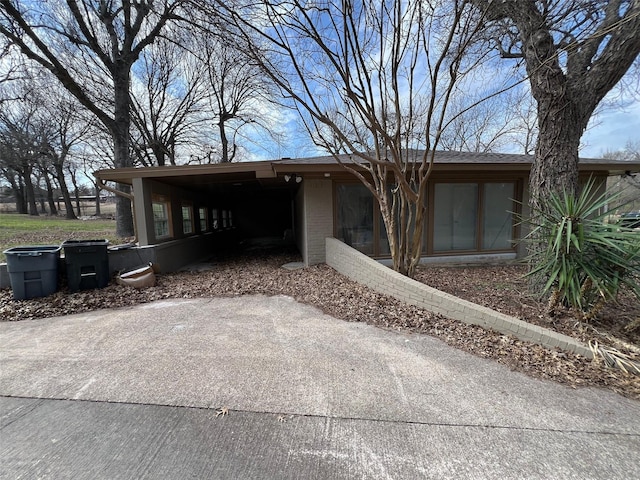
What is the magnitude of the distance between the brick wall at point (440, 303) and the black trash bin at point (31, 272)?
4.94 meters

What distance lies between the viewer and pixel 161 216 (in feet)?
23.4

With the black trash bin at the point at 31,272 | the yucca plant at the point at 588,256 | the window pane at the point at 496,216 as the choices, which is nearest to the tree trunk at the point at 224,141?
the black trash bin at the point at 31,272

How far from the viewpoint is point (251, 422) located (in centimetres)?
192

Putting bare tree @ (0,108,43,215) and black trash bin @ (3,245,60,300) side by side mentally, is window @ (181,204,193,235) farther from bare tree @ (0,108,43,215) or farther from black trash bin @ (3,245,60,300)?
bare tree @ (0,108,43,215)

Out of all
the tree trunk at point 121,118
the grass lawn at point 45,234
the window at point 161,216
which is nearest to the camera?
the window at point 161,216

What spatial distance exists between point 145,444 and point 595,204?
184 inches

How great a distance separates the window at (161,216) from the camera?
6.76 m

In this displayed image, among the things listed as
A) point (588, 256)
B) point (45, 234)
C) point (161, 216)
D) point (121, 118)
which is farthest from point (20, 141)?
point (588, 256)

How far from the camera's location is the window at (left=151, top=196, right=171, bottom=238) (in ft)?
22.2

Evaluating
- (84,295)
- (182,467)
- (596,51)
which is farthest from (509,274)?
(84,295)

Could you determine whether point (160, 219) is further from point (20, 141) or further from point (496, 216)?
point (20, 141)

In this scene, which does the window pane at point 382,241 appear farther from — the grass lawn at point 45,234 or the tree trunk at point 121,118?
the tree trunk at point 121,118

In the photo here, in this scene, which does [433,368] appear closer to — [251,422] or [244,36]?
[251,422]

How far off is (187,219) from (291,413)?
7948 mm
